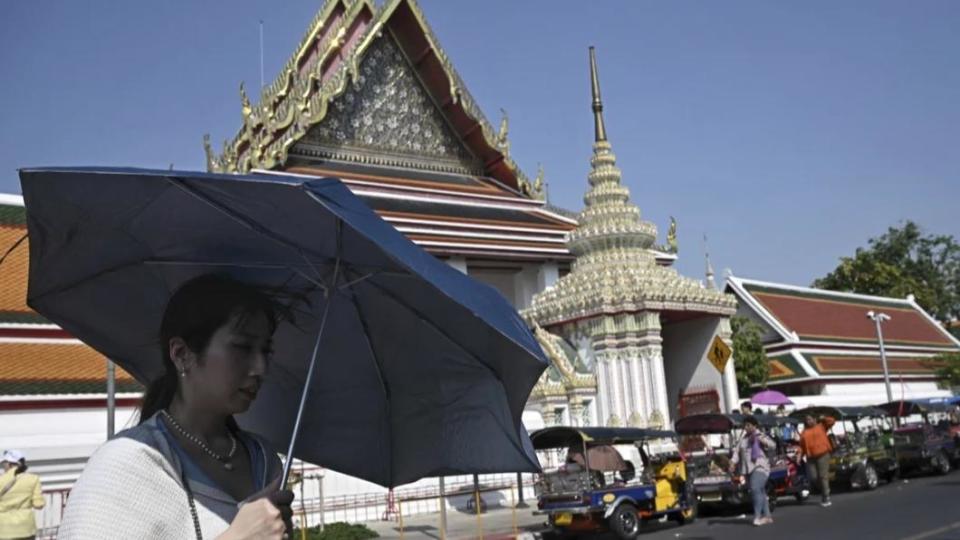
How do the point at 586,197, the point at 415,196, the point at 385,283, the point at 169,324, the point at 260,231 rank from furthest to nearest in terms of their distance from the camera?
the point at 415,196 → the point at 586,197 → the point at 385,283 → the point at 260,231 → the point at 169,324

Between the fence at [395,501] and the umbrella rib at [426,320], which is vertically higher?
the umbrella rib at [426,320]

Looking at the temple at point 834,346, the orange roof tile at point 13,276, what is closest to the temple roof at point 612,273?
the temple at point 834,346

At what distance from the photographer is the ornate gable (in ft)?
79.9

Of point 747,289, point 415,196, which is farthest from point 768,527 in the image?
point 747,289

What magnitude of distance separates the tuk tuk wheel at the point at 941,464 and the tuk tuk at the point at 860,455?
0.80 m

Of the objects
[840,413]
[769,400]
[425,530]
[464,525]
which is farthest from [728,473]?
[769,400]

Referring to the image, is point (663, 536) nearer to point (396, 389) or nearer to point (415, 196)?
point (396, 389)

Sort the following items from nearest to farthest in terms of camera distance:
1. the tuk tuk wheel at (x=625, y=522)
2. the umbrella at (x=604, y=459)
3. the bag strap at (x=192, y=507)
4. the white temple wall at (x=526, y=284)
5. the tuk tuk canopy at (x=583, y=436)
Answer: the bag strap at (x=192, y=507) → the tuk tuk wheel at (x=625, y=522) → the tuk tuk canopy at (x=583, y=436) → the umbrella at (x=604, y=459) → the white temple wall at (x=526, y=284)

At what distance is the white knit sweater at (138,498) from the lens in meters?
1.49

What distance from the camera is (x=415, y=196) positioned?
2380cm

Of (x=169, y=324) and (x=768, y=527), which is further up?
(x=169, y=324)

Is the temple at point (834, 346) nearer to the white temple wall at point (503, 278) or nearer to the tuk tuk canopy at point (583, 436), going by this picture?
the white temple wall at point (503, 278)

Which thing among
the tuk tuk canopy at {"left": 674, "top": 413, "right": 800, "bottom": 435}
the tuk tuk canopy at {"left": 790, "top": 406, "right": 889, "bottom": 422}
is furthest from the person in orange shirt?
the tuk tuk canopy at {"left": 790, "top": 406, "right": 889, "bottom": 422}

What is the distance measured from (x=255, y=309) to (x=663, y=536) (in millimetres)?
9717
